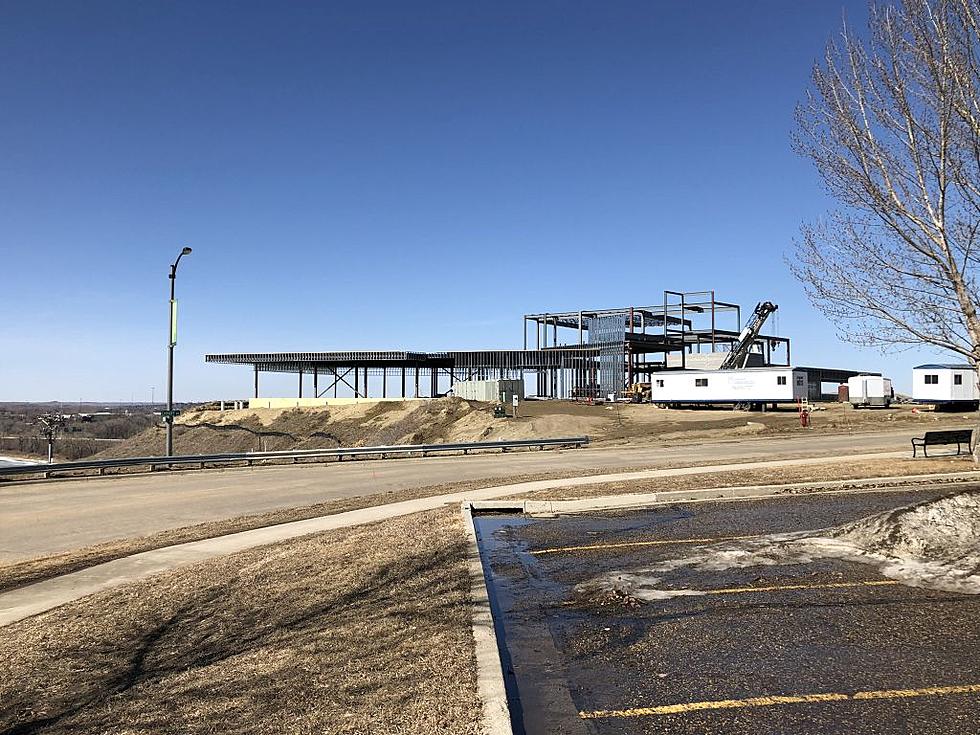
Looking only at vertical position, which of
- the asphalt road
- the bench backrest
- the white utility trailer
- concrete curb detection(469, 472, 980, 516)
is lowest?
the asphalt road

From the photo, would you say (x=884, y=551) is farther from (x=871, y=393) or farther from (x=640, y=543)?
(x=871, y=393)

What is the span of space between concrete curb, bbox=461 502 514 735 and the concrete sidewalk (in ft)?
15.7

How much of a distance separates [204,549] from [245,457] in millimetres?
17823

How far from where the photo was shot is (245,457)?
1144 inches

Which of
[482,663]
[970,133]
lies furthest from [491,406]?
[482,663]

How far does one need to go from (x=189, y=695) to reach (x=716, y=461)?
20.3m

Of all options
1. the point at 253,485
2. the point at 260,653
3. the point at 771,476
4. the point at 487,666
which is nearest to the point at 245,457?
the point at 253,485

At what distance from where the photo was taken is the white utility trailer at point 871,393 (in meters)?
58.7

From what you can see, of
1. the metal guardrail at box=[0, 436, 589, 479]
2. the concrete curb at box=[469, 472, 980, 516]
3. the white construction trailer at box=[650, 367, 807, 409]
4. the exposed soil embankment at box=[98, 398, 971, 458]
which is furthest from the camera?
the white construction trailer at box=[650, 367, 807, 409]

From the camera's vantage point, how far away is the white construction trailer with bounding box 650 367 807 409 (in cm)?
5294

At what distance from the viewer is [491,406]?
58.5m

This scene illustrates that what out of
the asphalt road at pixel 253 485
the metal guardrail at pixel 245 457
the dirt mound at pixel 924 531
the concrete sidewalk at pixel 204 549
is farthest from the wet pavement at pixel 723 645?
the metal guardrail at pixel 245 457

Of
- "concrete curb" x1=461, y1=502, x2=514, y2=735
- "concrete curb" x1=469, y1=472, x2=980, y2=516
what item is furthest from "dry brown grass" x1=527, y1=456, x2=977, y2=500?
"concrete curb" x1=461, y1=502, x2=514, y2=735

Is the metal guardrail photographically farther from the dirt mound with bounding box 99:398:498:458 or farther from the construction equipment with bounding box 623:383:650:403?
the construction equipment with bounding box 623:383:650:403
